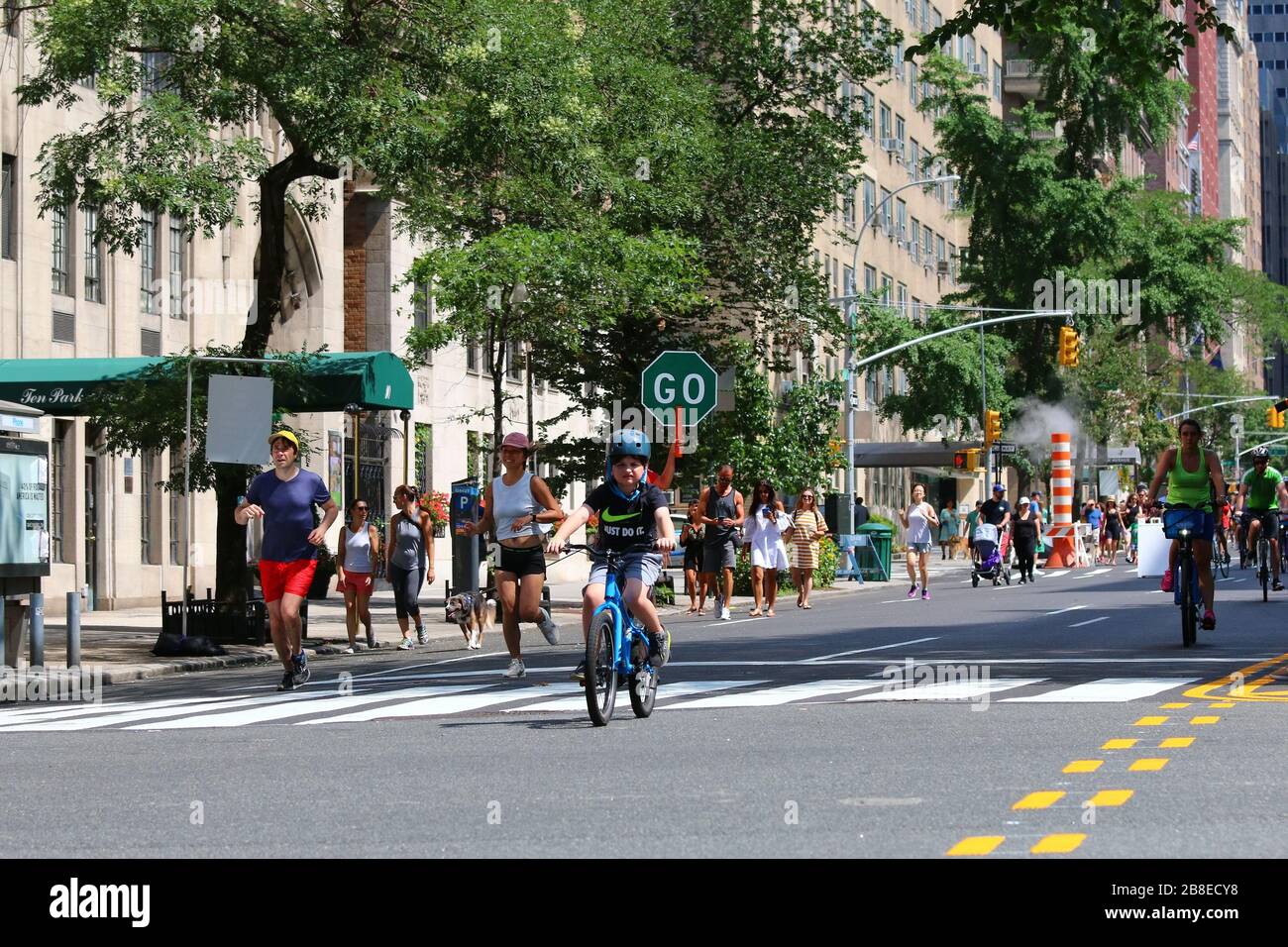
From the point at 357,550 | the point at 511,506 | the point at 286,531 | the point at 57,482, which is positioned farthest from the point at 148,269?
the point at 511,506

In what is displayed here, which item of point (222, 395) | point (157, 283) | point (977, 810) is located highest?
point (157, 283)

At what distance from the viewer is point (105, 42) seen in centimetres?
2273

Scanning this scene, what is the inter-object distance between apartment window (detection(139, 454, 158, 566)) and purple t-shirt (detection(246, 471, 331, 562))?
1703cm

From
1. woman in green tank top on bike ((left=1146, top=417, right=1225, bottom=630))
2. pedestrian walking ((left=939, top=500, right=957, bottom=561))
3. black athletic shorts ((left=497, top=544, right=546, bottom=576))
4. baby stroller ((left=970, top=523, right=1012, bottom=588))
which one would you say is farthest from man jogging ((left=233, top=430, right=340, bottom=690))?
pedestrian walking ((left=939, top=500, right=957, bottom=561))

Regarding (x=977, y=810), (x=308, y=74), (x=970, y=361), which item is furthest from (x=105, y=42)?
(x=970, y=361)

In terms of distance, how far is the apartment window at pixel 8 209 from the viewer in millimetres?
29484

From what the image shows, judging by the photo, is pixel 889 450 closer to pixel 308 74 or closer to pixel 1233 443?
pixel 308 74

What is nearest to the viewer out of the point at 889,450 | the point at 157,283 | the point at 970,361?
the point at 157,283

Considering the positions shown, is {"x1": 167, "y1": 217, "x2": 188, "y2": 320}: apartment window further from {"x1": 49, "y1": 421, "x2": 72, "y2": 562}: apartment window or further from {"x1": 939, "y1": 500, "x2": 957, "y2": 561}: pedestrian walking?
{"x1": 939, "y1": 500, "x2": 957, "y2": 561}: pedestrian walking

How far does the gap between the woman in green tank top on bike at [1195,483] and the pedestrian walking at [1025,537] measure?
25.0 meters

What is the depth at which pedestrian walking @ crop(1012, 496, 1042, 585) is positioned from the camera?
4405cm

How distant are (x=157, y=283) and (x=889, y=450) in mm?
31712

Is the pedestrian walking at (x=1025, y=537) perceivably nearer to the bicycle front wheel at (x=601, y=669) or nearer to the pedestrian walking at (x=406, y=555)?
the pedestrian walking at (x=406, y=555)
